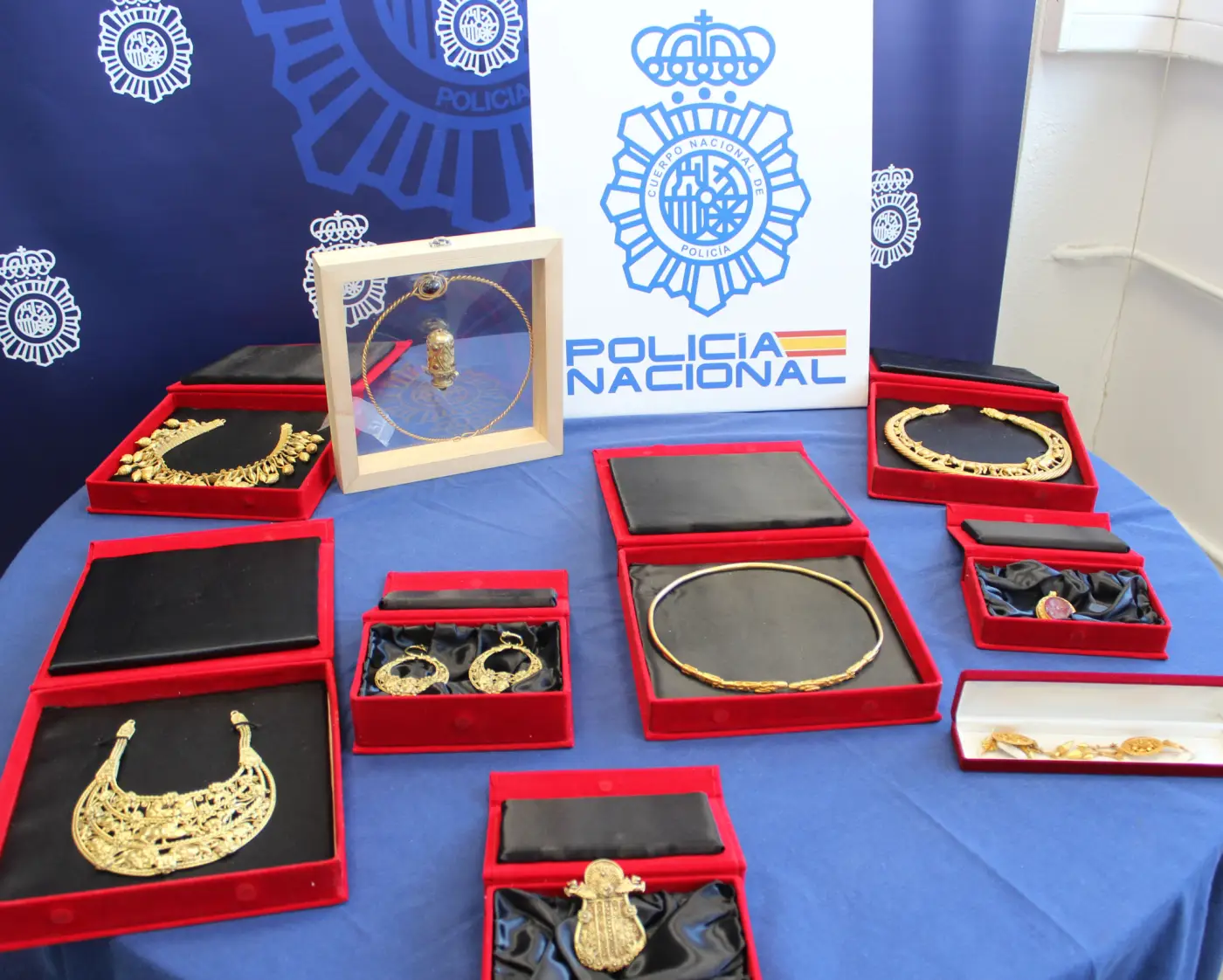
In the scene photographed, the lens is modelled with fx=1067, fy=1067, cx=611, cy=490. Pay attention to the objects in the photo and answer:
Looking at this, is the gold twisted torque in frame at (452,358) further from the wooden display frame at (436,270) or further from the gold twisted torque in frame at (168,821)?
the gold twisted torque in frame at (168,821)

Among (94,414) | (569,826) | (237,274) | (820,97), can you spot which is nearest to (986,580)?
(569,826)

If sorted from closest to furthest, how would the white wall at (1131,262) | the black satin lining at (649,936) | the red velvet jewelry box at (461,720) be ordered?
1. the black satin lining at (649,936)
2. the red velvet jewelry box at (461,720)
3. the white wall at (1131,262)

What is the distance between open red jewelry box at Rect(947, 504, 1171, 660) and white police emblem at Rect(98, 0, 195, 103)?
1665 millimetres

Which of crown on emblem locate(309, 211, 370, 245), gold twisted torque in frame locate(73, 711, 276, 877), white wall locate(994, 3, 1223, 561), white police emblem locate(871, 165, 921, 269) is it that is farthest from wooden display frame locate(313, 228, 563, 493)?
white wall locate(994, 3, 1223, 561)

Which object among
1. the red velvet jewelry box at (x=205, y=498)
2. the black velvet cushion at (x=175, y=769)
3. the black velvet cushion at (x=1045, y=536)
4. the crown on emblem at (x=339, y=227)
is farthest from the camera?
the crown on emblem at (x=339, y=227)

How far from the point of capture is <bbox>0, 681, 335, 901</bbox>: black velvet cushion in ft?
3.50

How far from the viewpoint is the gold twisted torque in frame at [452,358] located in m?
1.71

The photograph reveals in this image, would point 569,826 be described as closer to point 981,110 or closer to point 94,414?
point 94,414

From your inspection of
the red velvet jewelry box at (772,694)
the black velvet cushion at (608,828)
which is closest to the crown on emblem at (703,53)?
the red velvet jewelry box at (772,694)

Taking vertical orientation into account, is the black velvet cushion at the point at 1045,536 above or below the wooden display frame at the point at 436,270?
below

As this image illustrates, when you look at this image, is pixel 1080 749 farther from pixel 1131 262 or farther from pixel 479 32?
pixel 1131 262

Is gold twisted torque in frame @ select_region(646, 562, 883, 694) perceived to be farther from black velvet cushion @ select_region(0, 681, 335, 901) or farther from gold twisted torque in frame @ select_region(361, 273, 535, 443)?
gold twisted torque in frame @ select_region(361, 273, 535, 443)

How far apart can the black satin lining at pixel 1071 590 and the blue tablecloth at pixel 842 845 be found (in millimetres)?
55

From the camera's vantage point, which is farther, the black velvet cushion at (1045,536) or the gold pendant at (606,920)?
the black velvet cushion at (1045,536)
